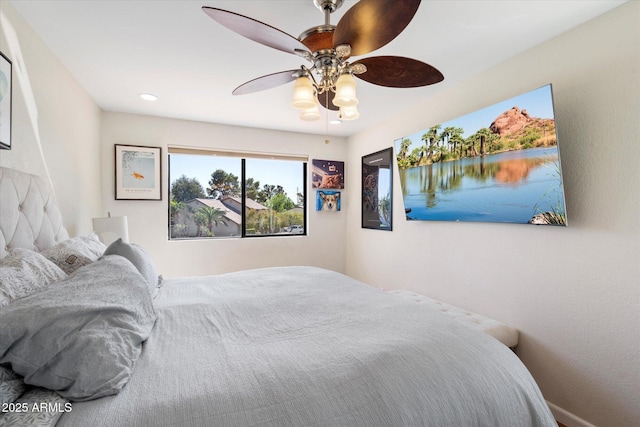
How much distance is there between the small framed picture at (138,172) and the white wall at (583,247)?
341 centimetres

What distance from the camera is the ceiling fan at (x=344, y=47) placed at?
1123 mm

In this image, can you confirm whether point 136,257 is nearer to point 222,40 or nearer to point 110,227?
point 110,227

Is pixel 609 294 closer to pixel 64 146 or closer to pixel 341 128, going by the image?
pixel 341 128

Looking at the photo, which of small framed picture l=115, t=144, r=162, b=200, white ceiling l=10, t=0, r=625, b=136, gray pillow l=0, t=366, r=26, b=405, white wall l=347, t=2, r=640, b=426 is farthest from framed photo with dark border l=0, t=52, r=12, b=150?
white wall l=347, t=2, r=640, b=426

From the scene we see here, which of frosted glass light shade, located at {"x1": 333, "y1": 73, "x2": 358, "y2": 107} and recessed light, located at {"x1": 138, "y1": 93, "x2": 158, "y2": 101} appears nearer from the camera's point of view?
frosted glass light shade, located at {"x1": 333, "y1": 73, "x2": 358, "y2": 107}

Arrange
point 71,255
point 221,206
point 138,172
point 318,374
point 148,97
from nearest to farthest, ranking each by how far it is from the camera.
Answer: point 318,374
point 71,255
point 148,97
point 138,172
point 221,206

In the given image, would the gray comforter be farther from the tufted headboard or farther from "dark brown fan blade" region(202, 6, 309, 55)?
"dark brown fan blade" region(202, 6, 309, 55)

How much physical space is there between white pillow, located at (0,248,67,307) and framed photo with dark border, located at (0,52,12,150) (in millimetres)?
729

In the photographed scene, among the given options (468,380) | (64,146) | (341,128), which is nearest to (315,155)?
(341,128)

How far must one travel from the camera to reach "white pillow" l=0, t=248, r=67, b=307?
36.6 inches

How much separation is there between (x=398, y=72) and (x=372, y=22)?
468 mm

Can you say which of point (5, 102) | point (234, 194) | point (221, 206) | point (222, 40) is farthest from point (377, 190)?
point (5, 102)

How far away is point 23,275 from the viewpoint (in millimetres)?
1032

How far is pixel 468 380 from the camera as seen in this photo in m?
1.06
